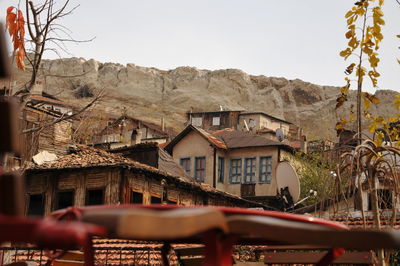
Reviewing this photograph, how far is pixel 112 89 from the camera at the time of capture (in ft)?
357

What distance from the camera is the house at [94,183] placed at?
23.5 meters

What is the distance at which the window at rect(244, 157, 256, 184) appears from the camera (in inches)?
1649

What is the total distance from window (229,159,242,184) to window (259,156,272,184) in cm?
136

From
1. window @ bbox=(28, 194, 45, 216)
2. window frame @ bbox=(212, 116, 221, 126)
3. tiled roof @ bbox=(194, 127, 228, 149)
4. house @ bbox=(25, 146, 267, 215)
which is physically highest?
window frame @ bbox=(212, 116, 221, 126)

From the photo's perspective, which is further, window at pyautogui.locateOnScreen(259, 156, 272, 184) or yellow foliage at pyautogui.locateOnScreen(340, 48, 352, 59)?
window at pyautogui.locateOnScreen(259, 156, 272, 184)

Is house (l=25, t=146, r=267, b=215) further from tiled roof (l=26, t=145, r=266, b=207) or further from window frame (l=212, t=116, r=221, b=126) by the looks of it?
window frame (l=212, t=116, r=221, b=126)

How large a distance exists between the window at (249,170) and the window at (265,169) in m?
0.47

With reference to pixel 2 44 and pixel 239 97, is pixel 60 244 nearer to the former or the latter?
pixel 2 44

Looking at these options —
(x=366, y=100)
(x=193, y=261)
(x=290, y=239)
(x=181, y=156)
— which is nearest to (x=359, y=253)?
(x=366, y=100)

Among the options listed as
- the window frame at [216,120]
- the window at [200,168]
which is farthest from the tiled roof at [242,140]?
the window frame at [216,120]

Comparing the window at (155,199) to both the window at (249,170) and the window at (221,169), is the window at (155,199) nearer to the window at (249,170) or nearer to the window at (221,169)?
the window at (221,169)

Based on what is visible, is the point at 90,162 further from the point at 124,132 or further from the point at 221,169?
the point at 124,132

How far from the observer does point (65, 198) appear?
25750 mm

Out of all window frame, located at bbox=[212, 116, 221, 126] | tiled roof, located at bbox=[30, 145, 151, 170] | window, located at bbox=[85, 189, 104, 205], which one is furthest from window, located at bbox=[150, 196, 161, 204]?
window frame, located at bbox=[212, 116, 221, 126]
